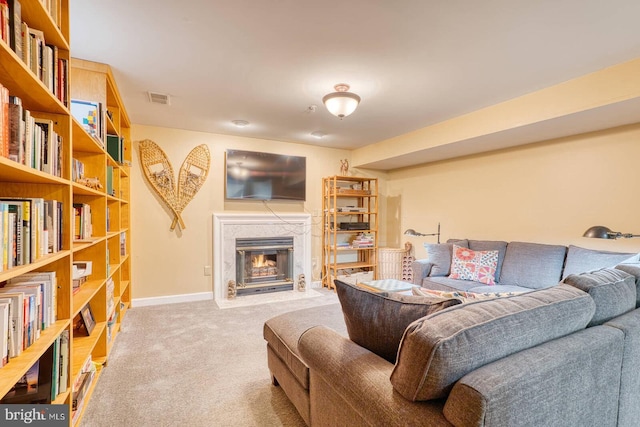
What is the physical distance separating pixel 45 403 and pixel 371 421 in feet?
4.65

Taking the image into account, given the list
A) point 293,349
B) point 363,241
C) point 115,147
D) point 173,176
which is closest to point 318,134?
point 363,241

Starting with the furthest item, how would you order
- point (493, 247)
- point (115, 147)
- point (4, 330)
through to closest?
point (493, 247) → point (115, 147) → point (4, 330)

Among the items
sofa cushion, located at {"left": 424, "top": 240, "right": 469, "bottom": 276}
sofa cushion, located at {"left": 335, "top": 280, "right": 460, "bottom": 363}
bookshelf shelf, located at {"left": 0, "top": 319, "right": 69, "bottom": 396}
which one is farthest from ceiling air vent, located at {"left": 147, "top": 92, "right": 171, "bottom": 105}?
sofa cushion, located at {"left": 424, "top": 240, "right": 469, "bottom": 276}

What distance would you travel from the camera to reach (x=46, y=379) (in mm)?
1356

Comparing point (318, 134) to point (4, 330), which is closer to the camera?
point (4, 330)

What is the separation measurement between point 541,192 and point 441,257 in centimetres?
129

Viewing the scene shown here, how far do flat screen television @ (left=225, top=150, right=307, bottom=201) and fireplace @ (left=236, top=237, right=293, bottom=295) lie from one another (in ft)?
2.16

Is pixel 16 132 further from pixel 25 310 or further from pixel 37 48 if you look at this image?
pixel 25 310

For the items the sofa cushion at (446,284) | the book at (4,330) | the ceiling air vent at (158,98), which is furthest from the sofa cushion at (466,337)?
the ceiling air vent at (158,98)

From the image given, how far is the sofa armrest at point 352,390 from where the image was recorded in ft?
2.96

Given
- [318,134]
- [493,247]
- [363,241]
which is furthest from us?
[363,241]

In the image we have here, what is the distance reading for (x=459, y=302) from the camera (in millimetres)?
1155

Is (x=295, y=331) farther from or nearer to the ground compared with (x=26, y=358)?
nearer to the ground

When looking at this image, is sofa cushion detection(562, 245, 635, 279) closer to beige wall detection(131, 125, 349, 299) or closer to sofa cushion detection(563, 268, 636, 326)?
sofa cushion detection(563, 268, 636, 326)
